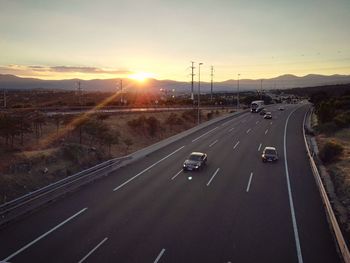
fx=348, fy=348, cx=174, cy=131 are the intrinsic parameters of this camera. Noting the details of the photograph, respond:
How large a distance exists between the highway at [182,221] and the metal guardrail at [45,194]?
0.44 m

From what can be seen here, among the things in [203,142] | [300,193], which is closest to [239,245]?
[300,193]

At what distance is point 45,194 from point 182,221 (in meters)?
7.88

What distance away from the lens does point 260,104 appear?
322ft

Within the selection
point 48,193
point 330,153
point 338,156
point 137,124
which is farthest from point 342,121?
point 48,193

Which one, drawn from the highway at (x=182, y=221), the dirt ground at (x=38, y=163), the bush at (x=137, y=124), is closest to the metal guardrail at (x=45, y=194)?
the highway at (x=182, y=221)

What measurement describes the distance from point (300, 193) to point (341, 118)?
130 ft

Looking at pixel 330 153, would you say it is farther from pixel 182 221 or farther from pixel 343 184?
pixel 182 221

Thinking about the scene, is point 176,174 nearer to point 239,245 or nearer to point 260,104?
point 239,245

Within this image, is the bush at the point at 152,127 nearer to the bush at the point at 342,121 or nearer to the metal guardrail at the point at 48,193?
the metal guardrail at the point at 48,193

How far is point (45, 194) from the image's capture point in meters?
19.4

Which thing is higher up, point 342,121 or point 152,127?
point 342,121

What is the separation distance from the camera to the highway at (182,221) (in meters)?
14.1

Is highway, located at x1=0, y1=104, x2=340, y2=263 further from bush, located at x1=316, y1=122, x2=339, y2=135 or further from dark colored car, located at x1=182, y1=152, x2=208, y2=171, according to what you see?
bush, located at x1=316, y1=122, x2=339, y2=135

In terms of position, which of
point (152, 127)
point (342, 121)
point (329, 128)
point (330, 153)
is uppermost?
point (342, 121)
